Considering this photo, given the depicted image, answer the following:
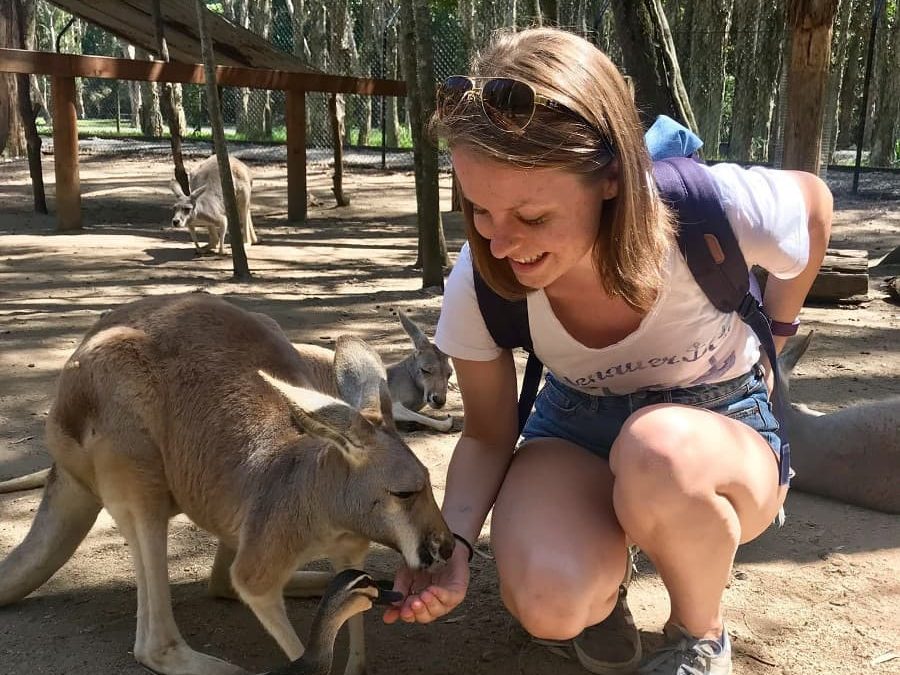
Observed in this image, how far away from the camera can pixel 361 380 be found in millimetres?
1838

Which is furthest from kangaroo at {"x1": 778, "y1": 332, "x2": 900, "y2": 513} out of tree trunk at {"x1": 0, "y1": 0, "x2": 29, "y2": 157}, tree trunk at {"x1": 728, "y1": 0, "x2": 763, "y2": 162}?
tree trunk at {"x1": 728, "y1": 0, "x2": 763, "y2": 162}

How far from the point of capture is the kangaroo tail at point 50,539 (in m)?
2.08

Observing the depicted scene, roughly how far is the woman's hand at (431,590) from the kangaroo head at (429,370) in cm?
189

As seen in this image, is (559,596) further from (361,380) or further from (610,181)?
(610,181)

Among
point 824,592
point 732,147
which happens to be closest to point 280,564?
point 824,592

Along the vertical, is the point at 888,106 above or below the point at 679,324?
above

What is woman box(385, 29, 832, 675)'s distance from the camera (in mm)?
1404

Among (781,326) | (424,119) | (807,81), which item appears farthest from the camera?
(424,119)

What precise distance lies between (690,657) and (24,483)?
180 cm

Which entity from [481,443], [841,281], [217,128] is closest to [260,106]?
[217,128]

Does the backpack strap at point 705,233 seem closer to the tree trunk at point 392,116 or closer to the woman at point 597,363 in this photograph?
the woman at point 597,363

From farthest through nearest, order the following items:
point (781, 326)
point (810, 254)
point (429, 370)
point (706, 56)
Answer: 1. point (706, 56)
2. point (429, 370)
3. point (781, 326)
4. point (810, 254)

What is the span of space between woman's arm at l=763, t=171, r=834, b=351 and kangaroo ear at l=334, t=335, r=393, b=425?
0.77 metres

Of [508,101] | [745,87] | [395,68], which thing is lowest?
[508,101]
